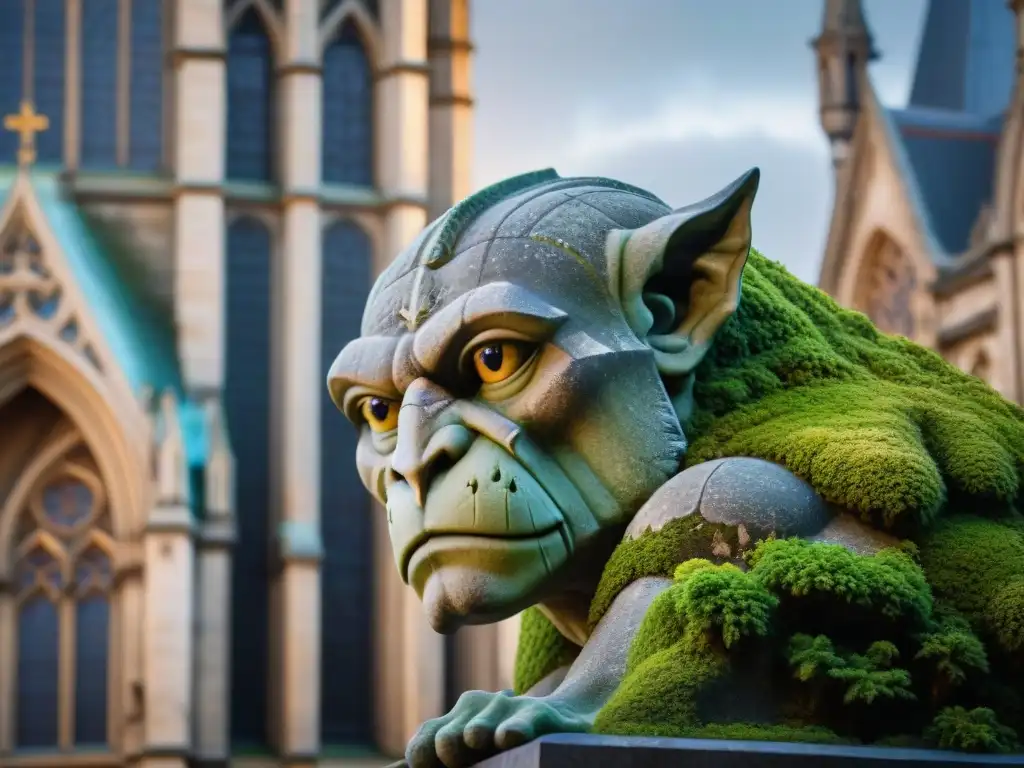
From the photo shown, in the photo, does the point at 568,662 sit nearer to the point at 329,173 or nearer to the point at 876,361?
the point at 876,361

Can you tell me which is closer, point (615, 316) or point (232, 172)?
point (615, 316)

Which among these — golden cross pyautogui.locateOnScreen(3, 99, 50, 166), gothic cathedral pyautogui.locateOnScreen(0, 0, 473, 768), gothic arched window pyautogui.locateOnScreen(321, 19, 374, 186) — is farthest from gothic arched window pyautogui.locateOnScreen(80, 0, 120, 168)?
gothic arched window pyautogui.locateOnScreen(321, 19, 374, 186)

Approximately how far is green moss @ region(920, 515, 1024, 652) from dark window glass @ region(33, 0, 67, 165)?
28247 millimetres

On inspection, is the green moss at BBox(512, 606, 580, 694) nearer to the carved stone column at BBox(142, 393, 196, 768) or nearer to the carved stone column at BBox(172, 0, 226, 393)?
the carved stone column at BBox(142, 393, 196, 768)

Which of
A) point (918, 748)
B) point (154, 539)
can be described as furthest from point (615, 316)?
point (154, 539)

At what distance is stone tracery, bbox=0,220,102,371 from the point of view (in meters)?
29.2

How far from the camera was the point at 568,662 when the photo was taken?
187 inches

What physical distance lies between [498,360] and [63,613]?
2617 cm

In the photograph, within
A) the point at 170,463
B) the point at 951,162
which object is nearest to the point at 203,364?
the point at 170,463

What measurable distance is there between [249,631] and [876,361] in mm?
26521

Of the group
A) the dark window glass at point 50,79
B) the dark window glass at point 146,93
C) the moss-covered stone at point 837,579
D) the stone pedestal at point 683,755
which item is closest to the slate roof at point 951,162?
the dark window glass at point 146,93

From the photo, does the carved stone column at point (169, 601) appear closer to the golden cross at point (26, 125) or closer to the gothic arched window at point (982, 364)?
the golden cross at point (26, 125)

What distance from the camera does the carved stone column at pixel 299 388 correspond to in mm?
29969

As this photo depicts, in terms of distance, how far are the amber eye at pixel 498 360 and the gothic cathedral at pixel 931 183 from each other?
26425mm
